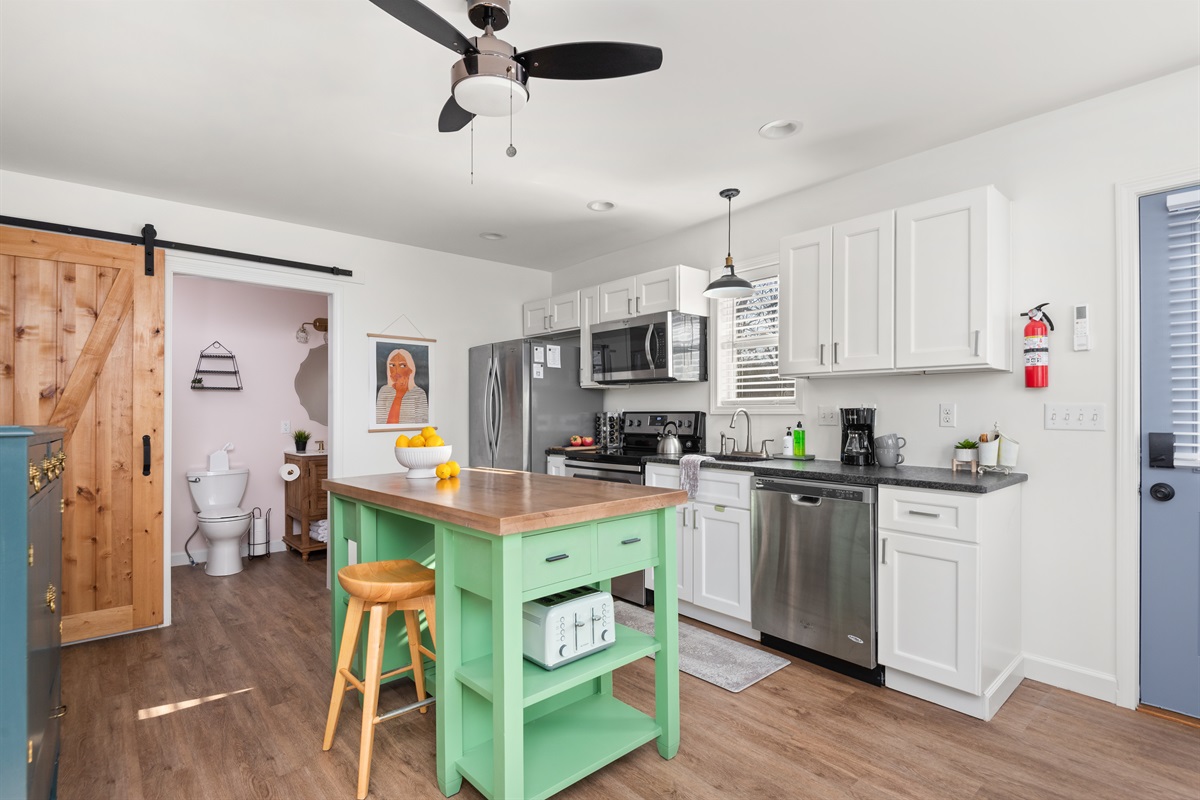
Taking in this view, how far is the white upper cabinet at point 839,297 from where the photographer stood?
9.66ft

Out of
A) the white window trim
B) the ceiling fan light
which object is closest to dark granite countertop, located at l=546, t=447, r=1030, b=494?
the white window trim

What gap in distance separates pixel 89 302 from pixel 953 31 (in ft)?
14.5

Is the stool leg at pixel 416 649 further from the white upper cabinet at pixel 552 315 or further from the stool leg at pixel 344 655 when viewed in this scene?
the white upper cabinet at pixel 552 315

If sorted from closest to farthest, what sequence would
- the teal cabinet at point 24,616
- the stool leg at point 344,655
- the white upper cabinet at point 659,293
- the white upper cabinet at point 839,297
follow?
the teal cabinet at point 24,616 → the stool leg at point 344,655 → the white upper cabinet at point 839,297 → the white upper cabinet at point 659,293

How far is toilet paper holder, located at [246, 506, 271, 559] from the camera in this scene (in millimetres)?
5184

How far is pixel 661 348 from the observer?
13.5 ft

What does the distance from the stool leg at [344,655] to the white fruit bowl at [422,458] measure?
641 mm

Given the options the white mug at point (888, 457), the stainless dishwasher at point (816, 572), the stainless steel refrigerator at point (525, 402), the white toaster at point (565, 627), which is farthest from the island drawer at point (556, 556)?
the stainless steel refrigerator at point (525, 402)

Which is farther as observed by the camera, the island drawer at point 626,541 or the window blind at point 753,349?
the window blind at point 753,349

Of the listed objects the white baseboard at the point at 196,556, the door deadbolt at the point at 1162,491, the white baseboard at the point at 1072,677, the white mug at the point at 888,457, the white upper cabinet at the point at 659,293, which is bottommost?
the white baseboard at the point at 196,556

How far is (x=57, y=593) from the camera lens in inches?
81.7

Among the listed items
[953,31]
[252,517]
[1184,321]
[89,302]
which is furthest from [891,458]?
[252,517]

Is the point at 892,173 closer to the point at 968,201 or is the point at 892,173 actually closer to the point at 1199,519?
the point at 968,201

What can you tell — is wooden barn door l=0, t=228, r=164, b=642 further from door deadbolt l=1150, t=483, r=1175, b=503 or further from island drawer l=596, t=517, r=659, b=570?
door deadbolt l=1150, t=483, r=1175, b=503
